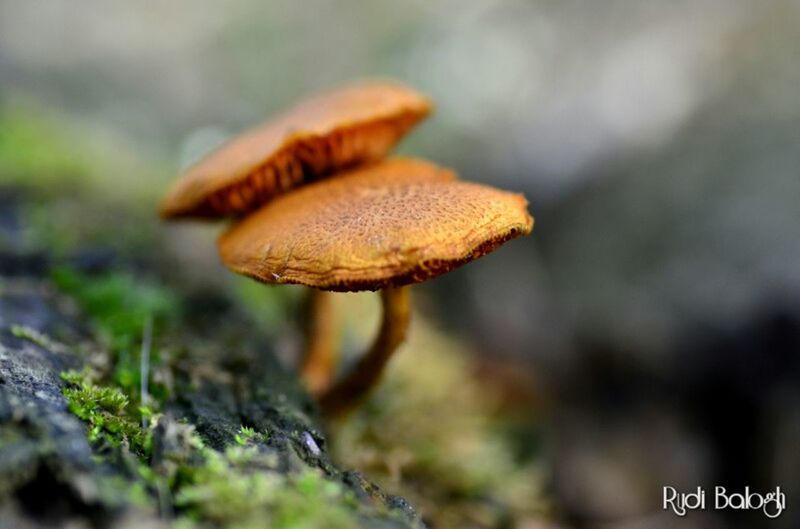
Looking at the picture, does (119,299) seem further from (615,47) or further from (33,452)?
(615,47)

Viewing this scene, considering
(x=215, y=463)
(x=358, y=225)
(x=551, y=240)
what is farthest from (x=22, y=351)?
(x=551, y=240)

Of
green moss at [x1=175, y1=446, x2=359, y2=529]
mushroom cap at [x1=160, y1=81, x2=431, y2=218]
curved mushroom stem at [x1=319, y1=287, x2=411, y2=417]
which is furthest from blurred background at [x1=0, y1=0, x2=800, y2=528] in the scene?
green moss at [x1=175, y1=446, x2=359, y2=529]

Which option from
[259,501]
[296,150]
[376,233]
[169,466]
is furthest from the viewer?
[296,150]

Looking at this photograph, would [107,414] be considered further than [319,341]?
No

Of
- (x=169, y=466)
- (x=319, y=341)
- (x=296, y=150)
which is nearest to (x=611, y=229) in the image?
(x=319, y=341)

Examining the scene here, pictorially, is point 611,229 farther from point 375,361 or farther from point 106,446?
point 106,446
